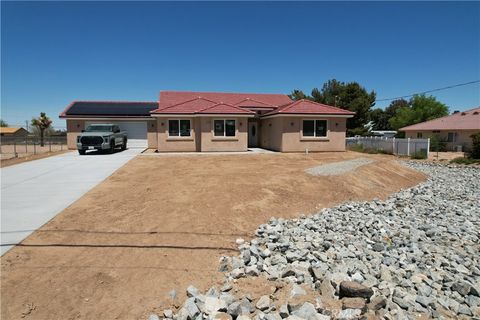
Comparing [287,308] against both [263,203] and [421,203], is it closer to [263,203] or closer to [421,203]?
[263,203]

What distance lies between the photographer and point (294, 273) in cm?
527

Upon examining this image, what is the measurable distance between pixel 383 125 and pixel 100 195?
72861 millimetres

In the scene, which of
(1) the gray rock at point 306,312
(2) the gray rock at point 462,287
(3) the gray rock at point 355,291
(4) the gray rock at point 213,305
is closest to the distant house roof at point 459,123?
(2) the gray rock at point 462,287

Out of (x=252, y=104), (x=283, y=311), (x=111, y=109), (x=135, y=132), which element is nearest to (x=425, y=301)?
(x=283, y=311)

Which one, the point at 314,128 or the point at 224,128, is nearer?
the point at 224,128

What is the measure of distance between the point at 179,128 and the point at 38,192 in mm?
13772

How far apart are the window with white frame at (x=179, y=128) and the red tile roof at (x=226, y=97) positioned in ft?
20.6

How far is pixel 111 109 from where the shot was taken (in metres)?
28.8

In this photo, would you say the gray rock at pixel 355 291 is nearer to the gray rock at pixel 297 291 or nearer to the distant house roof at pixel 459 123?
the gray rock at pixel 297 291

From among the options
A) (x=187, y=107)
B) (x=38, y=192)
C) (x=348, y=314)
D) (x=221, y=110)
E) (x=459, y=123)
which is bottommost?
(x=348, y=314)

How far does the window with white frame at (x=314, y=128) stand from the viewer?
2294 centimetres

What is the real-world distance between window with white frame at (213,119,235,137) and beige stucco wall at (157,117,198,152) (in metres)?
1.49

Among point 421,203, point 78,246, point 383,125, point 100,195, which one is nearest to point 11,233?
point 78,246

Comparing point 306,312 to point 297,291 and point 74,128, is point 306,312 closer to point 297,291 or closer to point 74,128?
point 297,291
